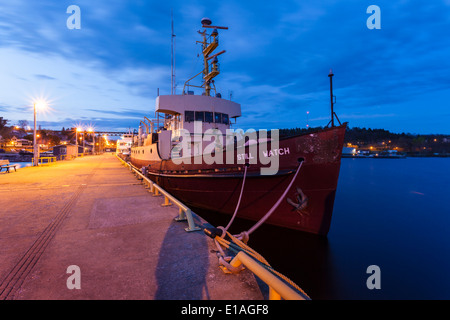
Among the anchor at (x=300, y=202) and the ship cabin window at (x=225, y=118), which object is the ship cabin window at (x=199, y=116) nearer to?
the ship cabin window at (x=225, y=118)

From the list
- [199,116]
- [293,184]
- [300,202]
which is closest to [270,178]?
[293,184]

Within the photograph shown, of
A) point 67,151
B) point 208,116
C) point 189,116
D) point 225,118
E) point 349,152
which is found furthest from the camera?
point 349,152

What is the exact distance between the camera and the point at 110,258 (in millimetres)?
3434

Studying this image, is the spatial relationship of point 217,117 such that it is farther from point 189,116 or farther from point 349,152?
point 349,152

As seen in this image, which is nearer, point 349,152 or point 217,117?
point 217,117

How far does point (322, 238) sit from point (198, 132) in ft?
26.2

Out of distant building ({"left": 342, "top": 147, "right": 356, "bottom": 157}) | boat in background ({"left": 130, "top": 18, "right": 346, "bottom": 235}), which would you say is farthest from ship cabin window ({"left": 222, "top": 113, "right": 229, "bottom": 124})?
distant building ({"left": 342, "top": 147, "right": 356, "bottom": 157})

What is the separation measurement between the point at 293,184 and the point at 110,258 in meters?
4.98

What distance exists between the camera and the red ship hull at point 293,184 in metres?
6.07

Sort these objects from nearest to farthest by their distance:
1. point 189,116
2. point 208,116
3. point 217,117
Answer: point 189,116, point 208,116, point 217,117

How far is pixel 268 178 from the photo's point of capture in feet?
21.7

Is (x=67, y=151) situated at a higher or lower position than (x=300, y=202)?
higher
